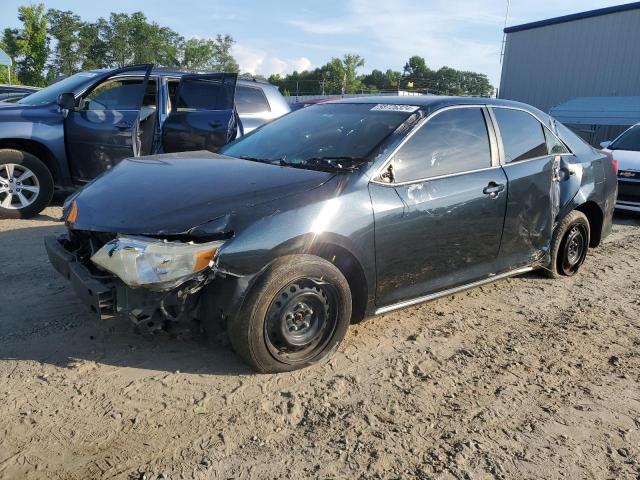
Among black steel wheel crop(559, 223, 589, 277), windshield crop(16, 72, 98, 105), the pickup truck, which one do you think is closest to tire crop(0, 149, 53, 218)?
the pickup truck

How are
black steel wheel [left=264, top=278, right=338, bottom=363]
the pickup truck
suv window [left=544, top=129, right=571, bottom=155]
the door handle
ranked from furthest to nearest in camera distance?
the pickup truck
suv window [left=544, top=129, right=571, bottom=155]
the door handle
black steel wheel [left=264, top=278, right=338, bottom=363]

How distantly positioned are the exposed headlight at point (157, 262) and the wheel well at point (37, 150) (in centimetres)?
454

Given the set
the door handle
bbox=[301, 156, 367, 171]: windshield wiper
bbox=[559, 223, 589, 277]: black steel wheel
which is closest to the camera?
bbox=[301, 156, 367, 171]: windshield wiper

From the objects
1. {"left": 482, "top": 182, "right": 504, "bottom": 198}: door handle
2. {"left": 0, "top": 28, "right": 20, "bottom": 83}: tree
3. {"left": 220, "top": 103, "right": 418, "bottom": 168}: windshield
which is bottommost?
{"left": 482, "top": 182, "right": 504, "bottom": 198}: door handle

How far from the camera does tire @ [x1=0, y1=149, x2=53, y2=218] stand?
620 cm

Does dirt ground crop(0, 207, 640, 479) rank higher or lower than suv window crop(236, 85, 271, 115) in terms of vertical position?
lower

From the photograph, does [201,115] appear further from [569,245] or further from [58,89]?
[569,245]

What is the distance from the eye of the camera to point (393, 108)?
386 centimetres

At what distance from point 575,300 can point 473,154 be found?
5.43 feet

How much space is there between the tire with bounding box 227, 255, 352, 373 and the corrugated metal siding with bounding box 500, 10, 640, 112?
21.6 meters

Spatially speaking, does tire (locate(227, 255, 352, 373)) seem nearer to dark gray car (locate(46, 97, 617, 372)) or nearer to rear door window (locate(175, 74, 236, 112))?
dark gray car (locate(46, 97, 617, 372))

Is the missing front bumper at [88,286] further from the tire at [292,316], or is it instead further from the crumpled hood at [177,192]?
the tire at [292,316]

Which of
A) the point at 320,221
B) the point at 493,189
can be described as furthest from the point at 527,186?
the point at 320,221

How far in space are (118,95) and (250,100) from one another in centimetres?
178
